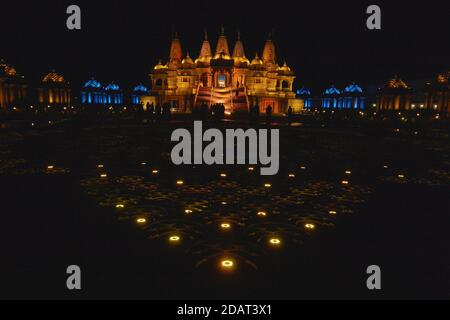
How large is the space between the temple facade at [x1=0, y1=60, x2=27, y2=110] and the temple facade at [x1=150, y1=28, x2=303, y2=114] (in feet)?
70.6

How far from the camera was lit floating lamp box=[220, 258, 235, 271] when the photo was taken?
16.9 feet

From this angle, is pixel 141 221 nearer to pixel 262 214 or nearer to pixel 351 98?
pixel 262 214

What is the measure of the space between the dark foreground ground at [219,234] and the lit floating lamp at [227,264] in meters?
0.11

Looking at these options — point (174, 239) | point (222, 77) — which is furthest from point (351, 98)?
point (174, 239)

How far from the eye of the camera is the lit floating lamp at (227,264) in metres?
5.16

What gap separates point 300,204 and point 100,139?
14.7 meters

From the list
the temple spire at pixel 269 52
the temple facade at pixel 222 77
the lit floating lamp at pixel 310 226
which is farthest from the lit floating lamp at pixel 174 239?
the temple spire at pixel 269 52

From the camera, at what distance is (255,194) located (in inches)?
357

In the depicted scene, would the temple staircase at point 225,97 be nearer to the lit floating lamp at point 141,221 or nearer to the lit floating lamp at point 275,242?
the lit floating lamp at point 141,221

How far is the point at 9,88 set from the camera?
43.3 meters

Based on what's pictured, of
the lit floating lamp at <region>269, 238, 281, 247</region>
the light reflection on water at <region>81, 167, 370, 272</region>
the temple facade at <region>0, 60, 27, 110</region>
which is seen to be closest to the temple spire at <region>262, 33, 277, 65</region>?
the temple facade at <region>0, 60, 27, 110</region>

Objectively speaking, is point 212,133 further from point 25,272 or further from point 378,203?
point 25,272

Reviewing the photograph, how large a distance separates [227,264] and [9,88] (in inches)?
1861
